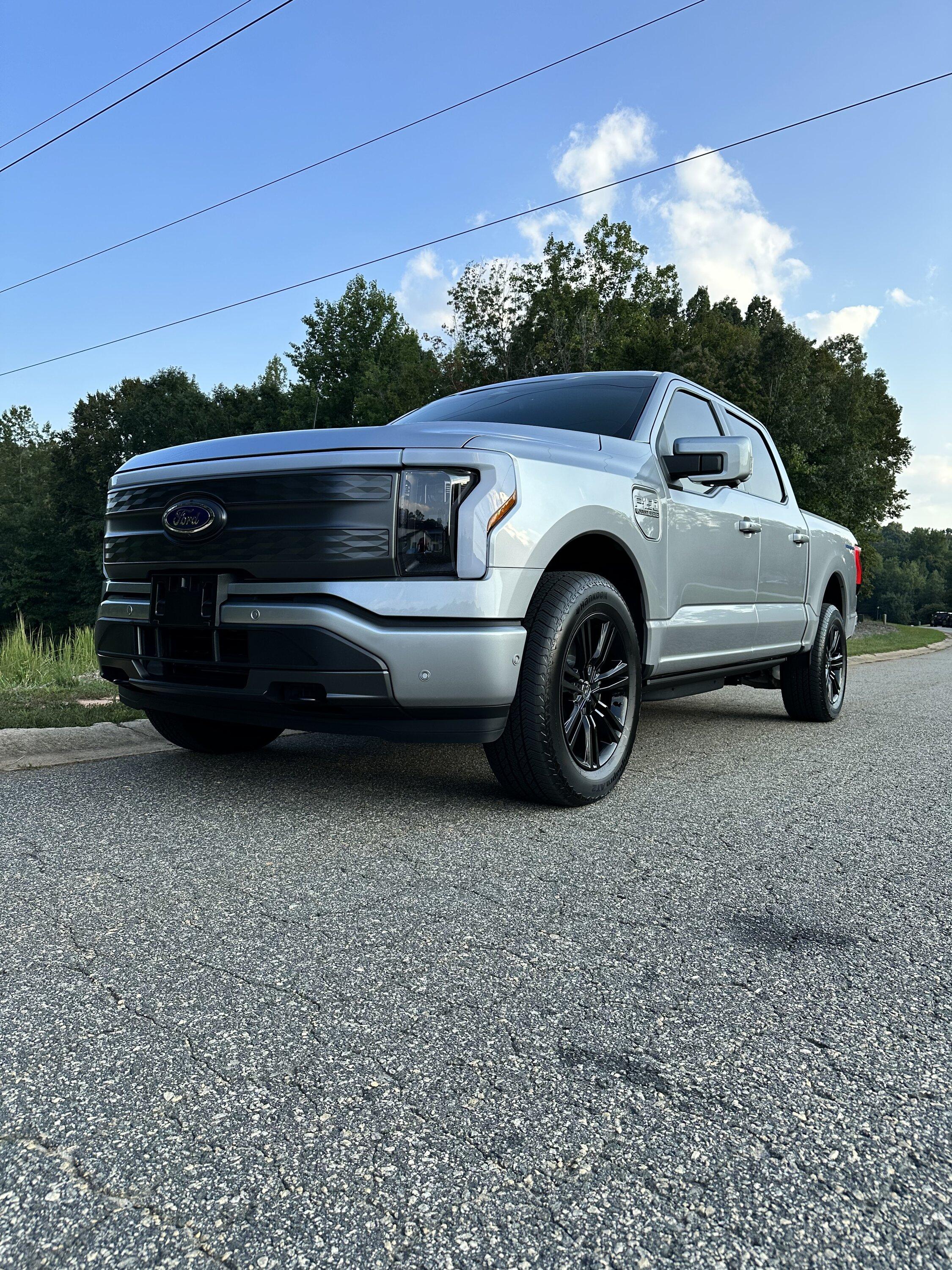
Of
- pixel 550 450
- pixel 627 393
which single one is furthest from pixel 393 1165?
pixel 627 393

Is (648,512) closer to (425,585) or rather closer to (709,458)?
(709,458)

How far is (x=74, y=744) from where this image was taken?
187 inches

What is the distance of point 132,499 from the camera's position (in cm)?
375

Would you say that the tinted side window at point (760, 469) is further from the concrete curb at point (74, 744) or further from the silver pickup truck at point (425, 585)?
the concrete curb at point (74, 744)

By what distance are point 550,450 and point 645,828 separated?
145cm

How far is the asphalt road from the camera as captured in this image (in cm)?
133

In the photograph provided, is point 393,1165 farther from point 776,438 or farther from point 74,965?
point 776,438

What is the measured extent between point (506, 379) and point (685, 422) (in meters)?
31.8

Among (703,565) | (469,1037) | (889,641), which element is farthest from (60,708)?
(889,641)

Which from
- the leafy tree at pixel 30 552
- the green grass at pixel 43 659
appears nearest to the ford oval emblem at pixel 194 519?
the green grass at pixel 43 659

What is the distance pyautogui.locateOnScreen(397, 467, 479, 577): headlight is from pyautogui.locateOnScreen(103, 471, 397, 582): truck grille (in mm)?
41

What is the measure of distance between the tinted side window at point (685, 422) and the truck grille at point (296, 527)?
183 cm

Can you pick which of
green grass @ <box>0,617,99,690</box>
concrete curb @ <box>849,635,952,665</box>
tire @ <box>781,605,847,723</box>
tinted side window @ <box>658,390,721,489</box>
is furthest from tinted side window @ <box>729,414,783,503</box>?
concrete curb @ <box>849,635,952,665</box>

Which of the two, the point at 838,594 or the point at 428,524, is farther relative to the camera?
the point at 838,594
